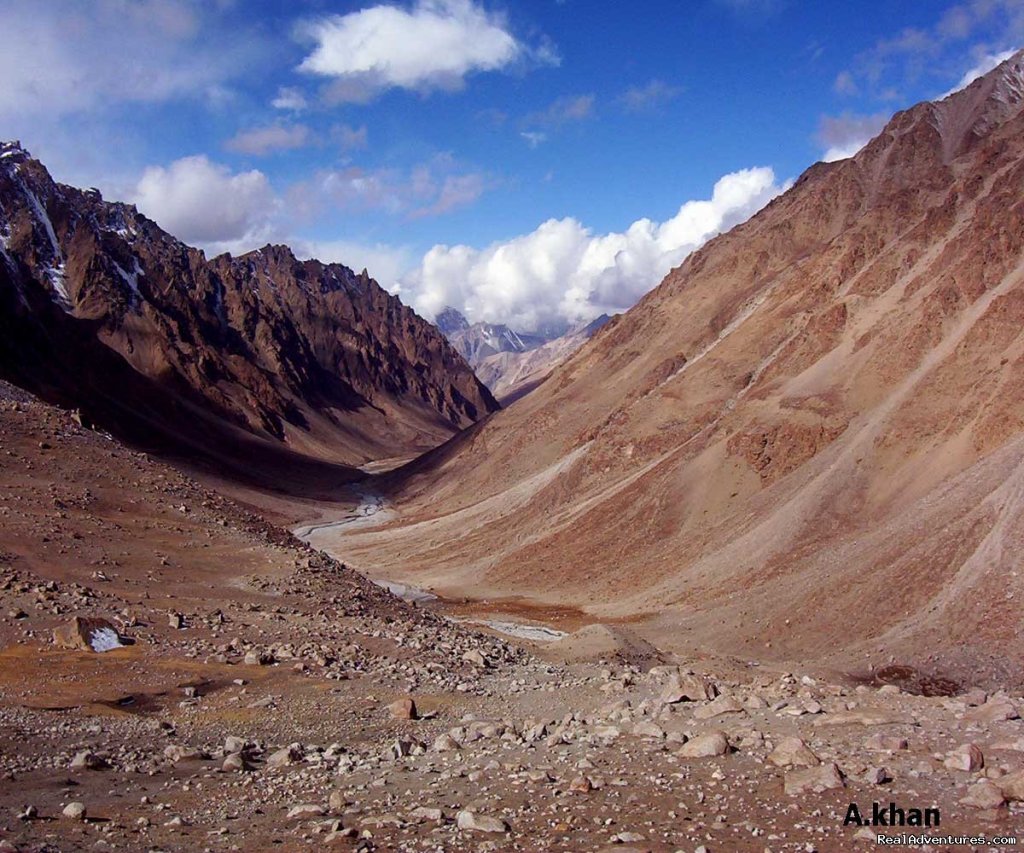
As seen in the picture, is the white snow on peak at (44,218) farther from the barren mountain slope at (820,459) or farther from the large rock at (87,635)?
the large rock at (87,635)

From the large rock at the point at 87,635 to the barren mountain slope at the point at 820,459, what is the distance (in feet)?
92.1

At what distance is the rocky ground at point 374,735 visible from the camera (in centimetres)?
1023

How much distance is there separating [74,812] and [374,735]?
19.0 feet

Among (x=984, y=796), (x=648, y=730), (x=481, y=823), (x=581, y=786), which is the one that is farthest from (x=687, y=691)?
(x=481, y=823)

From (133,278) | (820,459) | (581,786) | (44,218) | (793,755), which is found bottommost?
(581,786)

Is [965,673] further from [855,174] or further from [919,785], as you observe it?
[855,174]

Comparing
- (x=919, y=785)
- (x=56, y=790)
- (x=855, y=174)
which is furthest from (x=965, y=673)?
(x=855, y=174)

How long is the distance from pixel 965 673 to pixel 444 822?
27465 millimetres

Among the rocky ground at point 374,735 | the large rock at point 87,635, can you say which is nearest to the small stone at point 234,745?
the rocky ground at point 374,735

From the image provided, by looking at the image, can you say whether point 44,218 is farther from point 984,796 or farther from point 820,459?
point 984,796

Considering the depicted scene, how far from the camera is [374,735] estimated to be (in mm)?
15406

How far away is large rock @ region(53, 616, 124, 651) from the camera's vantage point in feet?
60.3

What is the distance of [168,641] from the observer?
19641 mm

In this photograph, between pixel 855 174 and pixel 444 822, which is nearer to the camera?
pixel 444 822
